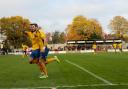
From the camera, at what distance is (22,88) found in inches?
488

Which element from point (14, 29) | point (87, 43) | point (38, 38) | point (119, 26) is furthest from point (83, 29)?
point (38, 38)

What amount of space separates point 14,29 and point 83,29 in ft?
76.1

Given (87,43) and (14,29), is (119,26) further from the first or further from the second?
(14,29)

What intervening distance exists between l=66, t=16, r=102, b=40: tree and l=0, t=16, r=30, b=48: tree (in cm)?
1650

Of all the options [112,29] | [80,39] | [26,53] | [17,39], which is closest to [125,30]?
[112,29]

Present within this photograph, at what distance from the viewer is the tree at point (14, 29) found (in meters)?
142

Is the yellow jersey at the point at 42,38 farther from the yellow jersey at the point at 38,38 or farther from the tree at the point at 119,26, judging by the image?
the tree at the point at 119,26

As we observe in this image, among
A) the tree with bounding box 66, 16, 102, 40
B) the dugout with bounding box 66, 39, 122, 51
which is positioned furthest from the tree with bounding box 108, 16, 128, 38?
the dugout with bounding box 66, 39, 122, 51

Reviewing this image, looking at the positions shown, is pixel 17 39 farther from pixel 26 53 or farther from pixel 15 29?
pixel 26 53

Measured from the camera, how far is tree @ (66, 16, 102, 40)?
14988 cm

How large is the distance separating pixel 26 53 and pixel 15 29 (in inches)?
3159

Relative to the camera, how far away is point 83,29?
5876 inches

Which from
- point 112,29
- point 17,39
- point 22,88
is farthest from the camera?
point 112,29

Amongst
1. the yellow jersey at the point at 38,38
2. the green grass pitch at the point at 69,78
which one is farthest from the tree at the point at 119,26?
the yellow jersey at the point at 38,38
